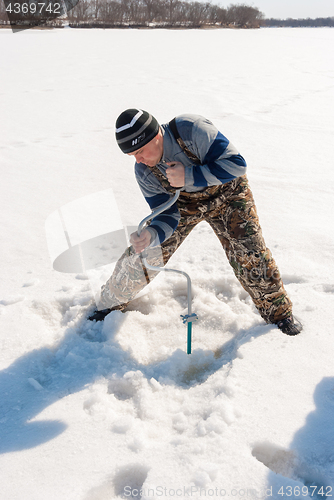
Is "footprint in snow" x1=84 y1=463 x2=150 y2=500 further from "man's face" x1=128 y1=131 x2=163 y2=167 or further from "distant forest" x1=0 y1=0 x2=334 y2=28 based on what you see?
"distant forest" x1=0 y1=0 x2=334 y2=28

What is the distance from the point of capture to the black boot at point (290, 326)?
198cm

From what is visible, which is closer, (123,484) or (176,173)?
(123,484)

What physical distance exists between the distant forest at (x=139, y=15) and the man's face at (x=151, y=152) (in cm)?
2039

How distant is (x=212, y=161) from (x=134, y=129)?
1.26ft

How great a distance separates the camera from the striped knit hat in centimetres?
158

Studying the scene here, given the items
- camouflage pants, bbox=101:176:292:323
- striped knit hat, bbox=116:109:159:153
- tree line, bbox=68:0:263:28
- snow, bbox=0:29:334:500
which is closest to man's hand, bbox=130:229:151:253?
camouflage pants, bbox=101:176:292:323

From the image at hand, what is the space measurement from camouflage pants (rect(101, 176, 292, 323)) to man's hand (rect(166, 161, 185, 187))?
10.1 inches

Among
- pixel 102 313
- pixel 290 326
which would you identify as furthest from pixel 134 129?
pixel 290 326

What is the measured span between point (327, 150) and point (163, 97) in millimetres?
3844

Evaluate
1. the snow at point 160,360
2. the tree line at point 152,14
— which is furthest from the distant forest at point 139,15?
the snow at point 160,360

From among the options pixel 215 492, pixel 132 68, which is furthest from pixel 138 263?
pixel 132 68

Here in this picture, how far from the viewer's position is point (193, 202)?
6.39 feet

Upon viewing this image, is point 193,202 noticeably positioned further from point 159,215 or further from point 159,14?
point 159,14

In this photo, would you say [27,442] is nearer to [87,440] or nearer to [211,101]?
[87,440]
